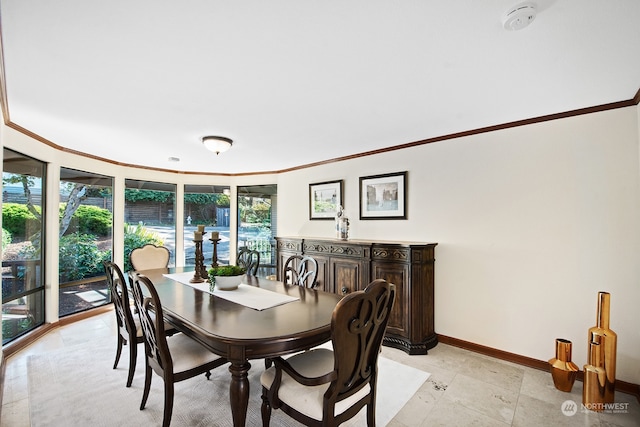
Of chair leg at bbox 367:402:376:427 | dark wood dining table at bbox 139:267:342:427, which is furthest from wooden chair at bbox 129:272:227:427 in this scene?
chair leg at bbox 367:402:376:427

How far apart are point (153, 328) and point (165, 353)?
0.56ft

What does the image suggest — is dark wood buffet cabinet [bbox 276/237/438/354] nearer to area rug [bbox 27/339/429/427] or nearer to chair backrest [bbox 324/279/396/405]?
area rug [bbox 27/339/429/427]

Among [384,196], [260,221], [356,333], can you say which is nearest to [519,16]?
[356,333]

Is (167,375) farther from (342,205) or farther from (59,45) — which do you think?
(342,205)

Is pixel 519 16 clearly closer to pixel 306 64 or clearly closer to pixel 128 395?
pixel 306 64

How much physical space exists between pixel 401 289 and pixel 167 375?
2286mm

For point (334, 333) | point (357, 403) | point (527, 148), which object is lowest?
point (357, 403)

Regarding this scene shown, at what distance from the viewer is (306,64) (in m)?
1.82

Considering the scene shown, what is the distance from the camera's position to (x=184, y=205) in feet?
18.1

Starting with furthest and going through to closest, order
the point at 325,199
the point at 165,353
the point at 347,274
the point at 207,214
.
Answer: the point at 207,214
the point at 325,199
the point at 347,274
the point at 165,353

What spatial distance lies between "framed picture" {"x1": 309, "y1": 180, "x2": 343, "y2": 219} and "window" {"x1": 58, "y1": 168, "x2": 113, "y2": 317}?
3.17 metres

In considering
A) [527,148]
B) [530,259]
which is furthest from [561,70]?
[530,259]

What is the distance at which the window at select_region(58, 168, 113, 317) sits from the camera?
13.0 feet

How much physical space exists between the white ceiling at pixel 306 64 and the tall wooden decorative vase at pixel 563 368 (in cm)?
202
